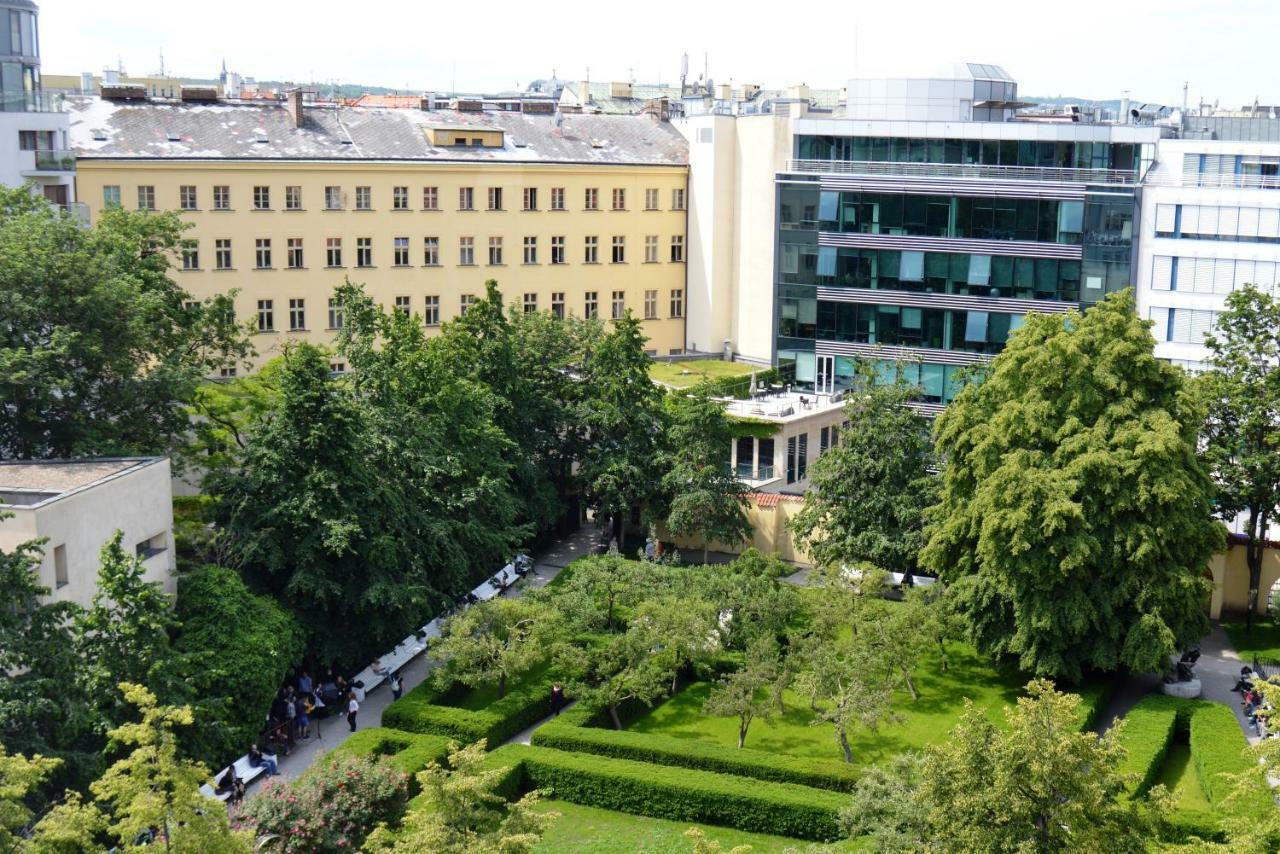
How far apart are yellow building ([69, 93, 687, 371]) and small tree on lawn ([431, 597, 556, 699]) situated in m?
30.8

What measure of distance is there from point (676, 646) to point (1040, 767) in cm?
1909

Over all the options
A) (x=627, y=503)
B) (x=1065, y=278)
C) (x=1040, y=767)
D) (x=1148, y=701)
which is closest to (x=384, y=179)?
(x=627, y=503)

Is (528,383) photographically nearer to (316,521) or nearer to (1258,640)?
(316,521)

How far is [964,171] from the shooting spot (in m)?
73.8

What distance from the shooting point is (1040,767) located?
2691 cm

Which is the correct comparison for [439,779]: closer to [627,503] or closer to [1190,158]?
[627,503]

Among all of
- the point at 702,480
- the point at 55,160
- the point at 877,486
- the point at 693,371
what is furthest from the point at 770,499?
the point at 55,160

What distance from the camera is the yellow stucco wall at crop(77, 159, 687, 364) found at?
73250 mm

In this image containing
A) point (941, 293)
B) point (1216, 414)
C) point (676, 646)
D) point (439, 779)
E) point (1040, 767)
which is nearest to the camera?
point (1040, 767)

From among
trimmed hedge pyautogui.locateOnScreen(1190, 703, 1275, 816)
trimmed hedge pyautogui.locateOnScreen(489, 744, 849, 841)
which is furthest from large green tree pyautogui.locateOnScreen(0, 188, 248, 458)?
trimmed hedge pyautogui.locateOnScreen(1190, 703, 1275, 816)

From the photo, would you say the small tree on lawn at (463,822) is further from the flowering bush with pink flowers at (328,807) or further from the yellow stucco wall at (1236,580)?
the yellow stucco wall at (1236,580)

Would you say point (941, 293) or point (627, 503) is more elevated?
point (941, 293)

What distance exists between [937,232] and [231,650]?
44.3 metres

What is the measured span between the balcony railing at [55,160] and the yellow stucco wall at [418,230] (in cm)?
680
